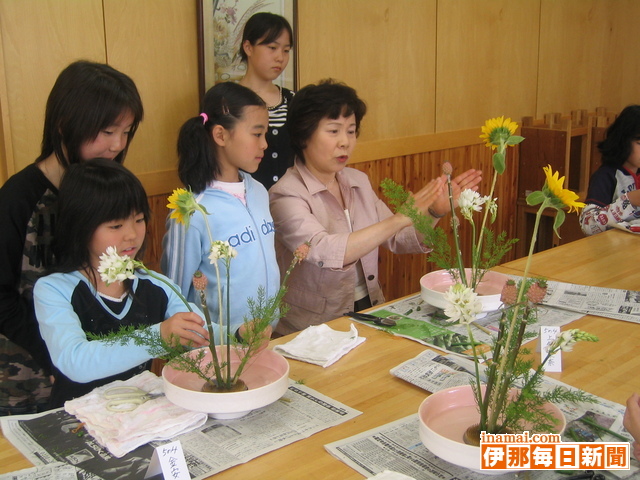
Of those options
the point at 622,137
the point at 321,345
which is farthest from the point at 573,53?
the point at 321,345

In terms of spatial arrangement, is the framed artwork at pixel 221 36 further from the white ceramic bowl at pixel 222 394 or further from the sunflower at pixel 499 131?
the white ceramic bowl at pixel 222 394

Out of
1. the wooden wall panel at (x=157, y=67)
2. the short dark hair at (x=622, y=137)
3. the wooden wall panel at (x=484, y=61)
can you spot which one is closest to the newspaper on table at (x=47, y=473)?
the wooden wall panel at (x=157, y=67)

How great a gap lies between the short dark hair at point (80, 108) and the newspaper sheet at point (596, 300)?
1.40 metres

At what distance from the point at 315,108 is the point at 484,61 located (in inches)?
96.1

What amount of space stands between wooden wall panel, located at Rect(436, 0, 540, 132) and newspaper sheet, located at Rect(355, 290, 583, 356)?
238 cm

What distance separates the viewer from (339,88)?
247 centimetres

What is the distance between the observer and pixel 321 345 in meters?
1.83

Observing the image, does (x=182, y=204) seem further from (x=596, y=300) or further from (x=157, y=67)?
(x=157, y=67)

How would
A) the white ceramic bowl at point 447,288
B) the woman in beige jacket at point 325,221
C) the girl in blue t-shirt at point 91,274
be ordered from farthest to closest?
the woman in beige jacket at point 325,221
the white ceramic bowl at point 447,288
the girl in blue t-shirt at point 91,274

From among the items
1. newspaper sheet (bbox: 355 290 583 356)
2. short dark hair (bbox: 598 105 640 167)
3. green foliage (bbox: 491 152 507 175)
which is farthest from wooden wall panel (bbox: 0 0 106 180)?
short dark hair (bbox: 598 105 640 167)

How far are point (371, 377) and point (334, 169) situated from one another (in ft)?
3.29

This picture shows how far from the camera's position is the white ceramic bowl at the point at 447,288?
6.57ft

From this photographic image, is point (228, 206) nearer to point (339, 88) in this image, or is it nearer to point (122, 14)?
point (339, 88)

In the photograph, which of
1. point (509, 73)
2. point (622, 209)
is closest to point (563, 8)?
point (509, 73)
